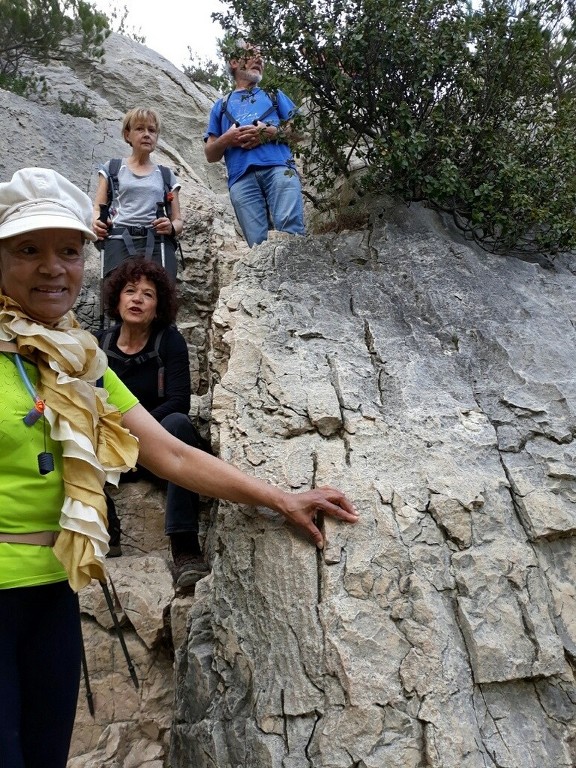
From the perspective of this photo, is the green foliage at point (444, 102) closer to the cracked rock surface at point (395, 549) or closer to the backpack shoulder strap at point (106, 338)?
the cracked rock surface at point (395, 549)

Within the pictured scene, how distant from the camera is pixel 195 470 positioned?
297 cm

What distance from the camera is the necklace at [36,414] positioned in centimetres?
236

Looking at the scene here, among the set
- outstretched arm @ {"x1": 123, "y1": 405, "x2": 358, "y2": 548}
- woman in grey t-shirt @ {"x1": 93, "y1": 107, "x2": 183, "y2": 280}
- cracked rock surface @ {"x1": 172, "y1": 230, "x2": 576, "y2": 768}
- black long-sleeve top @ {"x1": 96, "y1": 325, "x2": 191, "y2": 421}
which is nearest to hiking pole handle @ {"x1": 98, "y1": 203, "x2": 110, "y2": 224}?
woman in grey t-shirt @ {"x1": 93, "y1": 107, "x2": 183, "y2": 280}

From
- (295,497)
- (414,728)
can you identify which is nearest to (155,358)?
(295,497)

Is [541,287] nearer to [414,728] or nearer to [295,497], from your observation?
[295,497]

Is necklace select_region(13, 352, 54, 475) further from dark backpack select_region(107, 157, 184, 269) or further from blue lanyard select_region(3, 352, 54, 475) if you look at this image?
dark backpack select_region(107, 157, 184, 269)

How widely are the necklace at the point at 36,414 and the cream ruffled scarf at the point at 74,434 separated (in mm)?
26

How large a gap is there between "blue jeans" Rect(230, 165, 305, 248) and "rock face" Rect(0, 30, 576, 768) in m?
0.50

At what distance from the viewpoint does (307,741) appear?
2.86m

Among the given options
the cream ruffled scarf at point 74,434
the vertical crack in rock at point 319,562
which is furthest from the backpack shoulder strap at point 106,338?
the cream ruffled scarf at point 74,434

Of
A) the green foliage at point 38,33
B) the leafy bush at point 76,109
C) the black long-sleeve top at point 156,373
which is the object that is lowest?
the black long-sleeve top at point 156,373

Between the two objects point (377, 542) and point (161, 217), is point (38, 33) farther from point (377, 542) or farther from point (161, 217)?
point (377, 542)

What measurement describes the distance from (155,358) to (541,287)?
2.75m

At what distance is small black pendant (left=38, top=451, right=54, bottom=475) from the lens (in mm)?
2357
